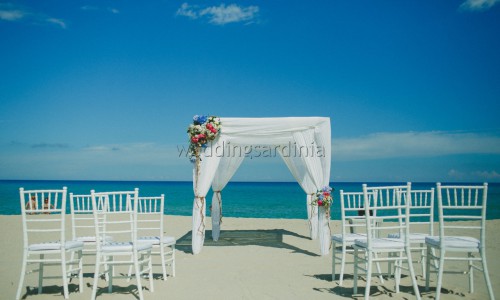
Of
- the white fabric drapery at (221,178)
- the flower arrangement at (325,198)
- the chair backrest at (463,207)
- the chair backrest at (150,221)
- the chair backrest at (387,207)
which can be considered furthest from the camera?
the white fabric drapery at (221,178)

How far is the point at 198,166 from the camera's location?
7.76 m

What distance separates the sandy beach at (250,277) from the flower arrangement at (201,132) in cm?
211

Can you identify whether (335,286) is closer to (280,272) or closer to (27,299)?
(280,272)

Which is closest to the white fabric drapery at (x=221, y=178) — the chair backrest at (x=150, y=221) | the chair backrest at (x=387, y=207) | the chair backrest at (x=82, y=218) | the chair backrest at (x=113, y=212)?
the chair backrest at (x=150, y=221)

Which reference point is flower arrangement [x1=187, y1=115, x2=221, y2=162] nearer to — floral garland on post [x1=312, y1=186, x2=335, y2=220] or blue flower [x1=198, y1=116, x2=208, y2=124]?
blue flower [x1=198, y1=116, x2=208, y2=124]

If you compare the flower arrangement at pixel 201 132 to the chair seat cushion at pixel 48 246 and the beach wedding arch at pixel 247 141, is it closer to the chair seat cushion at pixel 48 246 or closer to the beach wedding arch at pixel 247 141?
the beach wedding arch at pixel 247 141

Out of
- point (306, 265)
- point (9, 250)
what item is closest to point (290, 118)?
point (306, 265)

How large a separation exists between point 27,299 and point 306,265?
4.07m

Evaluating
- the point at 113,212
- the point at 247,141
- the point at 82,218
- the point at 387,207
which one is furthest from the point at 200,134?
the point at 387,207

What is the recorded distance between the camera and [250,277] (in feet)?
18.1

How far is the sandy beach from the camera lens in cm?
466

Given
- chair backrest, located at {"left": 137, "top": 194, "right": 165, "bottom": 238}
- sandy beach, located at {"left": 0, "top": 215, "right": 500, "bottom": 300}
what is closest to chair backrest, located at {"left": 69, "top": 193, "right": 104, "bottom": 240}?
chair backrest, located at {"left": 137, "top": 194, "right": 165, "bottom": 238}

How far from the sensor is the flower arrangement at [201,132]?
25.0ft

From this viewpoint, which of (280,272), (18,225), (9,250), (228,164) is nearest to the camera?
(280,272)
